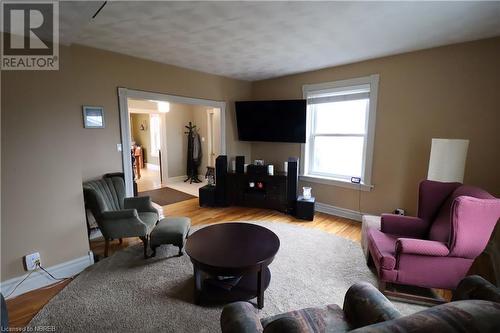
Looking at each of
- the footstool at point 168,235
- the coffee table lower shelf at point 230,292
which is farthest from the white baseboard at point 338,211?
the footstool at point 168,235

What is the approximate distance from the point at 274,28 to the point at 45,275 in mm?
3361

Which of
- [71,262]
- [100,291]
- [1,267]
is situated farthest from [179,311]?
[1,267]

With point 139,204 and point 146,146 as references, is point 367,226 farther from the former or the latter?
point 146,146

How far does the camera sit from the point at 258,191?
448cm

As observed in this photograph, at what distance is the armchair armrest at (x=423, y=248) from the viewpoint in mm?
1837

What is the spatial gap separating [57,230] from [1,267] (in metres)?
0.46

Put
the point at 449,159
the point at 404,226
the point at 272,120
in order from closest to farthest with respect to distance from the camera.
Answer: the point at 404,226
the point at 449,159
the point at 272,120

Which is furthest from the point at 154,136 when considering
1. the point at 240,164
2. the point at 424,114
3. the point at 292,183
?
the point at 424,114

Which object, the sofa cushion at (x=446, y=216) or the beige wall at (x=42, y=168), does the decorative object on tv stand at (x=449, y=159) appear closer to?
the sofa cushion at (x=446, y=216)

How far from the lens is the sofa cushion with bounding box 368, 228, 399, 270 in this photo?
76.9 inches

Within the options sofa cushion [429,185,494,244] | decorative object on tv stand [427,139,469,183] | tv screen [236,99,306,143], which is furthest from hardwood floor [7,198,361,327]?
tv screen [236,99,306,143]

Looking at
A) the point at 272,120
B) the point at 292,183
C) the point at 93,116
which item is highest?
the point at 272,120

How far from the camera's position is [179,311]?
1.85 metres

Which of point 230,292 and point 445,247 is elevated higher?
point 445,247
